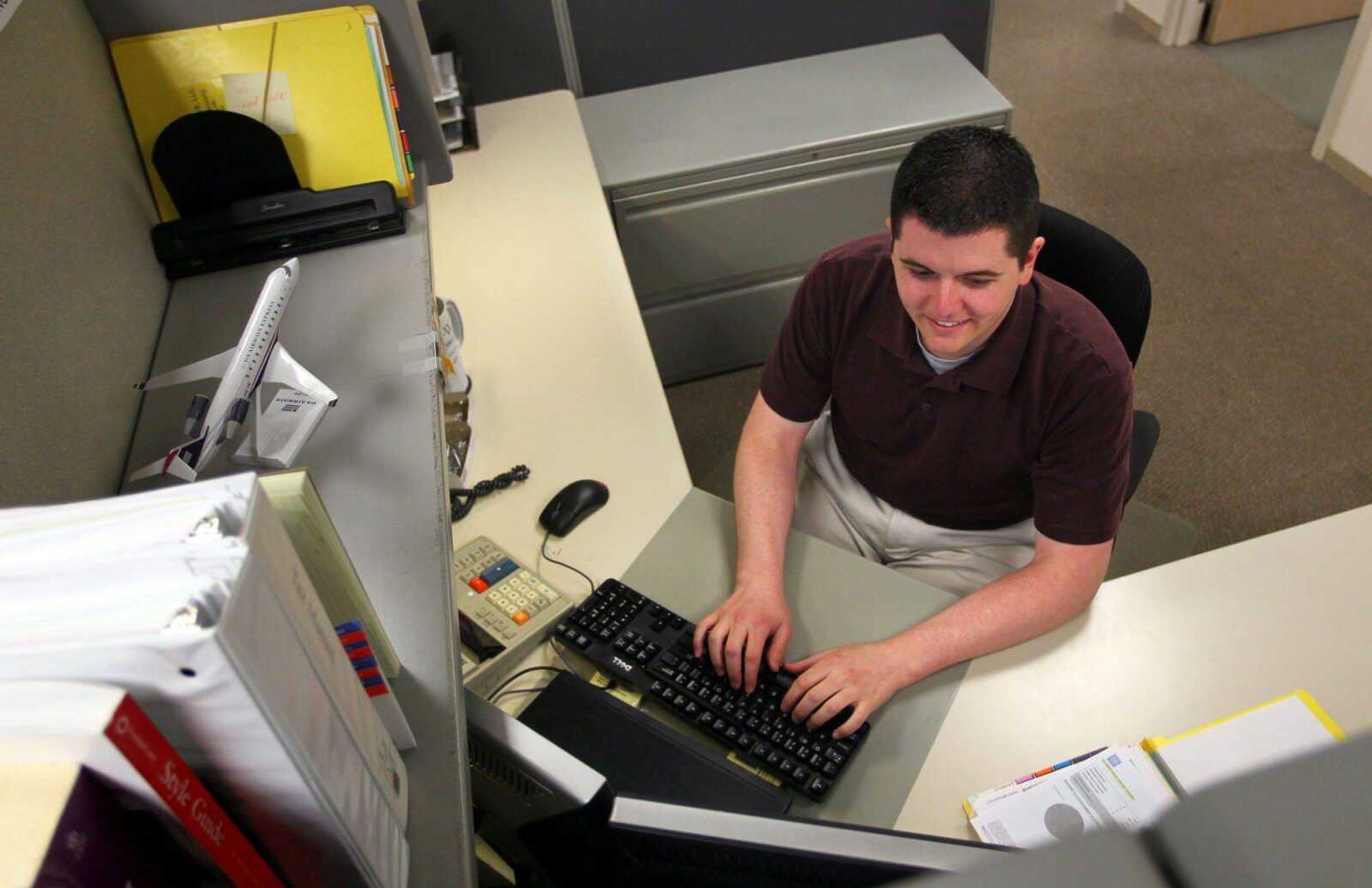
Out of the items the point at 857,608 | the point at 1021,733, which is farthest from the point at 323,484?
the point at 1021,733

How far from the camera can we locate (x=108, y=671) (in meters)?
A: 0.45

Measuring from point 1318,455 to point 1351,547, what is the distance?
1.23 meters

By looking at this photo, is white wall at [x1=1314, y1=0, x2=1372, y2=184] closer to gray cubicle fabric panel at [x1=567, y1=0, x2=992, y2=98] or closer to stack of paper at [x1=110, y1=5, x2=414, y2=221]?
gray cubicle fabric panel at [x1=567, y1=0, x2=992, y2=98]

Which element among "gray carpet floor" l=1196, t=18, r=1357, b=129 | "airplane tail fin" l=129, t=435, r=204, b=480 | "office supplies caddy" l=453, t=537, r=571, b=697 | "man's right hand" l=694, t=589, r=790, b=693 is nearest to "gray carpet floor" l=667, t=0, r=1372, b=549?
"gray carpet floor" l=1196, t=18, r=1357, b=129

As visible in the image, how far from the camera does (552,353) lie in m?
1.52

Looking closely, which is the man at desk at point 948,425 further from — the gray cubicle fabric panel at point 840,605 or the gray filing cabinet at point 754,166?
the gray filing cabinet at point 754,166

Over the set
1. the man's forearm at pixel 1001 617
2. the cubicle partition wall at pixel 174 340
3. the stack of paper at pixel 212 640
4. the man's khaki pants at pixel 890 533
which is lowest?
the man's khaki pants at pixel 890 533

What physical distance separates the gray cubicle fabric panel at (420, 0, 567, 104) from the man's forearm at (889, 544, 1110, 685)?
5.95ft

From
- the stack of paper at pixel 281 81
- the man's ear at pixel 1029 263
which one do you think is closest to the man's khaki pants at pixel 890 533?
the man's ear at pixel 1029 263

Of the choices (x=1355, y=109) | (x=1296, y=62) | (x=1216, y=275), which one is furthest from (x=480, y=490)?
(x=1296, y=62)

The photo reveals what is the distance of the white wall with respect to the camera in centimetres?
272

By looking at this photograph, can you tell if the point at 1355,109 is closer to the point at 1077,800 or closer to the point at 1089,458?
the point at 1089,458

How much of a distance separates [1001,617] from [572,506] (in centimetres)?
55

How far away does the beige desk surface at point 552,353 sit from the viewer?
1.27 m
